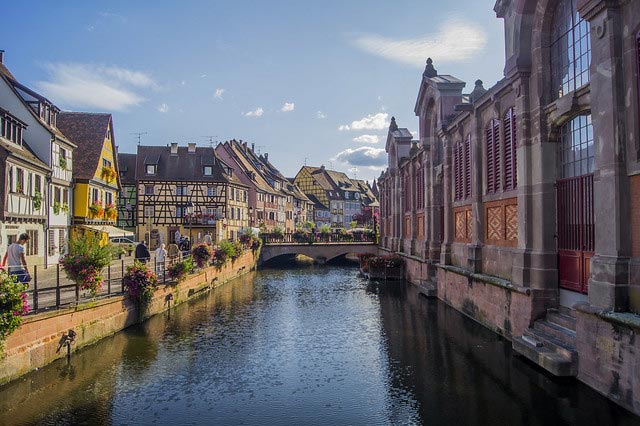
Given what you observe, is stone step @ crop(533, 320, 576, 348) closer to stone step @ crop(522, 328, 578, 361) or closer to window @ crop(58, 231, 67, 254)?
stone step @ crop(522, 328, 578, 361)

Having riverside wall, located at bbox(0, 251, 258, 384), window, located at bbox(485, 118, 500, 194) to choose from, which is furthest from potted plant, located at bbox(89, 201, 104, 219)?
window, located at bbox(485, 118, 500, 194)

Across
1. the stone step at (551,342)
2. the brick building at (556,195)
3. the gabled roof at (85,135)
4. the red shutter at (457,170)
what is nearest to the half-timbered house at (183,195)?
the gabled roof at (85,135)

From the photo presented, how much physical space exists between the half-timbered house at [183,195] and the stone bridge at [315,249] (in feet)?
15.1

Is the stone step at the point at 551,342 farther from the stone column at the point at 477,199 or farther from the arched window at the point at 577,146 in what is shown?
the stone column at the point at 477,199

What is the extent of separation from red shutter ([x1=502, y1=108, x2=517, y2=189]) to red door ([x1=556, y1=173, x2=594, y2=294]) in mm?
2733

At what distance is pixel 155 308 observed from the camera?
1969cm

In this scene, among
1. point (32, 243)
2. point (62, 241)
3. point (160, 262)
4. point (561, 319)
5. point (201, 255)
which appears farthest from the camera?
point (62, 241)

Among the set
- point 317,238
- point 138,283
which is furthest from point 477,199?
point 317,238

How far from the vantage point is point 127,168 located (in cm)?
5294

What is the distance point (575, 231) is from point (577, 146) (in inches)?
82.8

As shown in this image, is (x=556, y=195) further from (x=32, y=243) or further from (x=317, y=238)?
(x=317, y=238)

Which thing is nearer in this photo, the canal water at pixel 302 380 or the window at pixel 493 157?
the canal water at pixel 302 380

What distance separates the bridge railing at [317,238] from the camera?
49.0 metres

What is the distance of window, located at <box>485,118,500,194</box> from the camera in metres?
17.5
